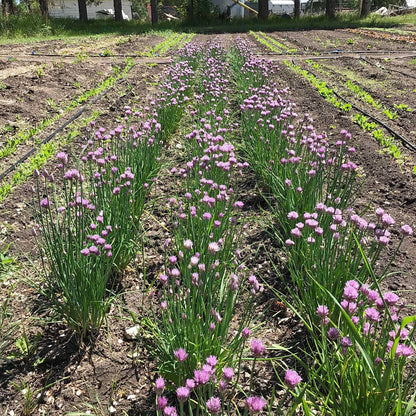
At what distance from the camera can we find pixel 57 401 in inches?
69.4

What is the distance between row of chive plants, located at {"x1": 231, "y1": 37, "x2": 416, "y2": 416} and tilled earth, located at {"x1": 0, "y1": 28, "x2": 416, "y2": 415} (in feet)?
0.82

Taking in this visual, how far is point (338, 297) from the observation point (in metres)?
1.97

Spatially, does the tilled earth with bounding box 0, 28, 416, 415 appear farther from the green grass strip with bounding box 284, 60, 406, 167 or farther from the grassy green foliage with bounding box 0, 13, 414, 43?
the grassy green foliage with bounding box 0, 13, 414, 43

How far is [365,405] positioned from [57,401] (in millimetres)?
1343

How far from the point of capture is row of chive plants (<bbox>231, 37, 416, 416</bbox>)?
4.33 ft

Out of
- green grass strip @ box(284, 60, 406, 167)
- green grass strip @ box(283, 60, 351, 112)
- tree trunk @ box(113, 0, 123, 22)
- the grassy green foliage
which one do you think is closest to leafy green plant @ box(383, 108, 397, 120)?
green grass strip @ box(284, 60, 406, 167)

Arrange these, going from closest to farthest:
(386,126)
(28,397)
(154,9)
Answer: (28,397), (386,126), (154,9)

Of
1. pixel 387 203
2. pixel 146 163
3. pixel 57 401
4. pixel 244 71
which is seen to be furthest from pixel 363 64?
pixel 57 401

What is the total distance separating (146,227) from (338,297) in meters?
1.79

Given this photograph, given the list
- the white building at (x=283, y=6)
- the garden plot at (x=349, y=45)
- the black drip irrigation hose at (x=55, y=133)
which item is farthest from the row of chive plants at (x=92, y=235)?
the white building at (x=283, y=6)

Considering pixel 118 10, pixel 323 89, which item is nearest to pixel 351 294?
pixel 323 89

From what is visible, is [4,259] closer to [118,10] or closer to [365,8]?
[118,10]

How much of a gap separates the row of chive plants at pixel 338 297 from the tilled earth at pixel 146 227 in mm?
251

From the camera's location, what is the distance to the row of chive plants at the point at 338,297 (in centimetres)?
132
